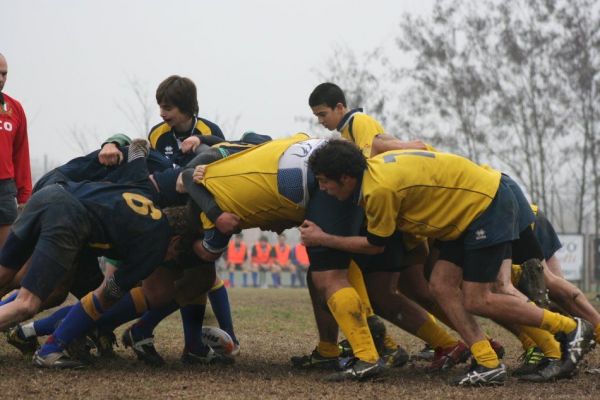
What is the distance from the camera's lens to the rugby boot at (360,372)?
589 cm

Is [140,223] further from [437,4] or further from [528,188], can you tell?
[437,4]

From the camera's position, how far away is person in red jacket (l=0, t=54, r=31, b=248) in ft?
25.8

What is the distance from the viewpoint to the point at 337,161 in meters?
5.79

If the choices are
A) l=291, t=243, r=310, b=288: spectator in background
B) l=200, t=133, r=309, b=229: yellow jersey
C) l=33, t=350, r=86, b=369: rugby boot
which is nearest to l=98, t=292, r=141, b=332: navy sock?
l=33, t=350, r=86, b=369: rugby boot

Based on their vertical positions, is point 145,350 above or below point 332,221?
below

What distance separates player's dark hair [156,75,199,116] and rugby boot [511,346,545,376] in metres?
3.21

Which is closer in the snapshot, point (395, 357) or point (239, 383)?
point (239, 383)

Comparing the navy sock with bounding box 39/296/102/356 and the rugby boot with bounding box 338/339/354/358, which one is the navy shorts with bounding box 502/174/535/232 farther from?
the navy sock with bounding box 39/296/102/356

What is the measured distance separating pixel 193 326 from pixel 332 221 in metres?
1.72

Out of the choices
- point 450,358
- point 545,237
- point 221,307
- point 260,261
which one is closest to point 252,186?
point 221,307

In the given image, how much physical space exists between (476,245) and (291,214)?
1.24m

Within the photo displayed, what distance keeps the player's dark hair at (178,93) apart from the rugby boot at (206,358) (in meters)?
1.90

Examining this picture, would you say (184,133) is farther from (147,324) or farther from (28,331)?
(28,331)

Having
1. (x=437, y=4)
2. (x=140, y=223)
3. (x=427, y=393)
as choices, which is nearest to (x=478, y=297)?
(x=427, y=393)
